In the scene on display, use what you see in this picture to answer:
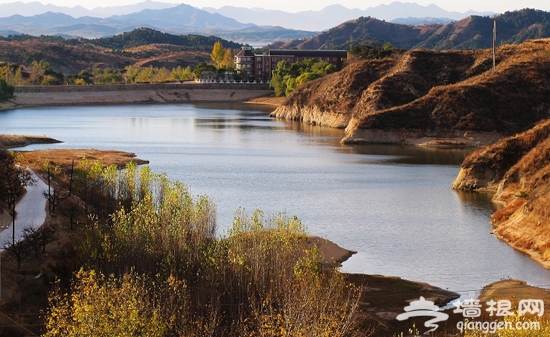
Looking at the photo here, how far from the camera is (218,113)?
13700cm

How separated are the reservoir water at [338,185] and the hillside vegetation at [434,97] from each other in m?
4.23

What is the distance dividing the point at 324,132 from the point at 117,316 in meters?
87.6

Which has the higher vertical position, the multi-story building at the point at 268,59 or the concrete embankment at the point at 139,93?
the multi-story building at the point at 268,59

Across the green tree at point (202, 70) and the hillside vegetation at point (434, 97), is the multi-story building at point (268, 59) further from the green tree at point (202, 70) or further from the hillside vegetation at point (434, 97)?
the hillside vegetation at point (434, 97)

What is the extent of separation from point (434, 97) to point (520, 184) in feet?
155

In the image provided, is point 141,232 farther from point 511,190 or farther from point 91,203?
point 511,190

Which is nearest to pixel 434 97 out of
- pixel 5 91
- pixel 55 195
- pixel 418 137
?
pixel 418 137

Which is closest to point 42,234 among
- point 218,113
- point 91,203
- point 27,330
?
point 27,330

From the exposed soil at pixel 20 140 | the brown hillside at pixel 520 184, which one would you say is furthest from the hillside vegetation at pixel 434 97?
the brown hillside at pixel 520 184

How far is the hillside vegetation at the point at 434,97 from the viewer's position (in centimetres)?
9650

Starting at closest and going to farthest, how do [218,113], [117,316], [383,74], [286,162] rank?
[117,316], [286,162], [383,74], [218,113]

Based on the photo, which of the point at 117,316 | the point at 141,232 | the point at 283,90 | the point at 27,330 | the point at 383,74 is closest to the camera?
the point at 117,316

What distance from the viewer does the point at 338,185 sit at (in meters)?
62.0

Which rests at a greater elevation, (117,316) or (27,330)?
(117,316)
